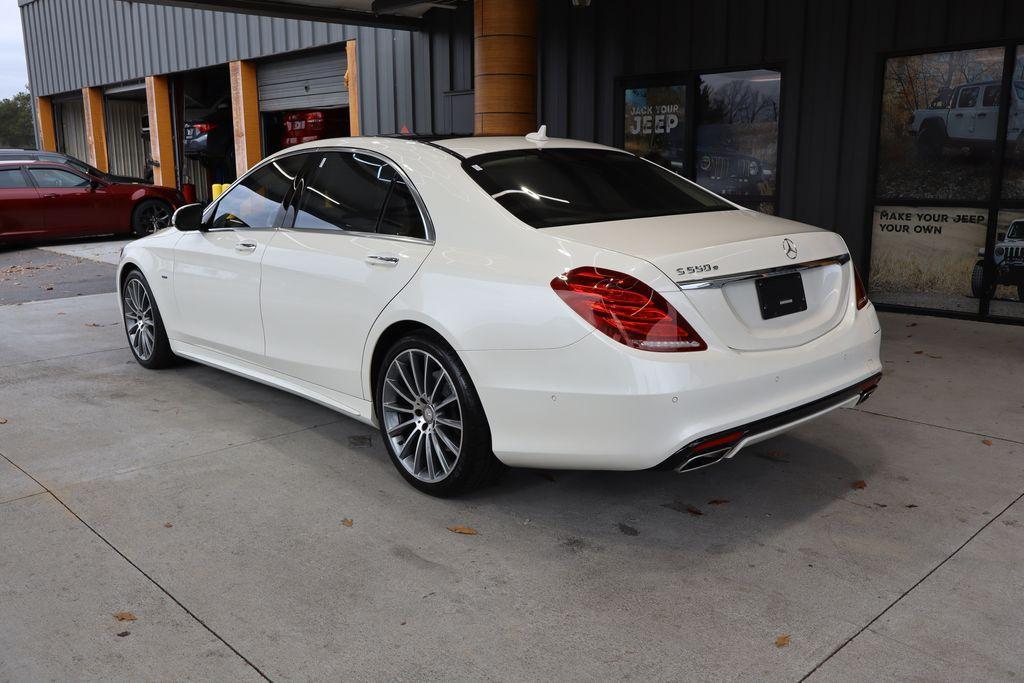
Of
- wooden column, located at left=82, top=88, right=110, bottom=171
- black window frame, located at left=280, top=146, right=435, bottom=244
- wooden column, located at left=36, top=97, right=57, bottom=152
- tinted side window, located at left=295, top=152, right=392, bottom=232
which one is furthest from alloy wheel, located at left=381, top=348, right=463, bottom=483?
wooden column, located at left=36, top=97, right=57, bottom=152

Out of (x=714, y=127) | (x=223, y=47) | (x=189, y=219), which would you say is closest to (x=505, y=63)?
(x=714, y=127)

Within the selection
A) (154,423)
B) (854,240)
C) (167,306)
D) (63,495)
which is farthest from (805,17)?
(63,495)

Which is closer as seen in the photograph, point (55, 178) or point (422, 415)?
point (422, 415)

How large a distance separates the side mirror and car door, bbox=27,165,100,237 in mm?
11093

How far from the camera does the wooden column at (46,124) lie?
26.9 m

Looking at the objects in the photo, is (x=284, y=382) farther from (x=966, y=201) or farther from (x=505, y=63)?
(x=966, y=201)

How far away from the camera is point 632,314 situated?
10.5 feet

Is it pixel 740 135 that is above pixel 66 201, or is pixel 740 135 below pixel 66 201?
above

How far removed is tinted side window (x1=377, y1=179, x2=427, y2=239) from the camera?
404 cm

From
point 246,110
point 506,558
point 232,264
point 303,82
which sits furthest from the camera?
point 246,110

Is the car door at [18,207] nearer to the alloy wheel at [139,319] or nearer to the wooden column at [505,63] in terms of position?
the alloy wheel at [139,319]

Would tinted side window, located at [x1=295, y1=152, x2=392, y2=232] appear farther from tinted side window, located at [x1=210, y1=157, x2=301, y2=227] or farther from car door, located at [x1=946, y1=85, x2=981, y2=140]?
car door, located at [x1=946, y1=85, x2=981, y2=140]

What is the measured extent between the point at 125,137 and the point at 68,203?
1123 centimetres

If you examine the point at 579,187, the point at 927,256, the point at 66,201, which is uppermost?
the point at 579,187
